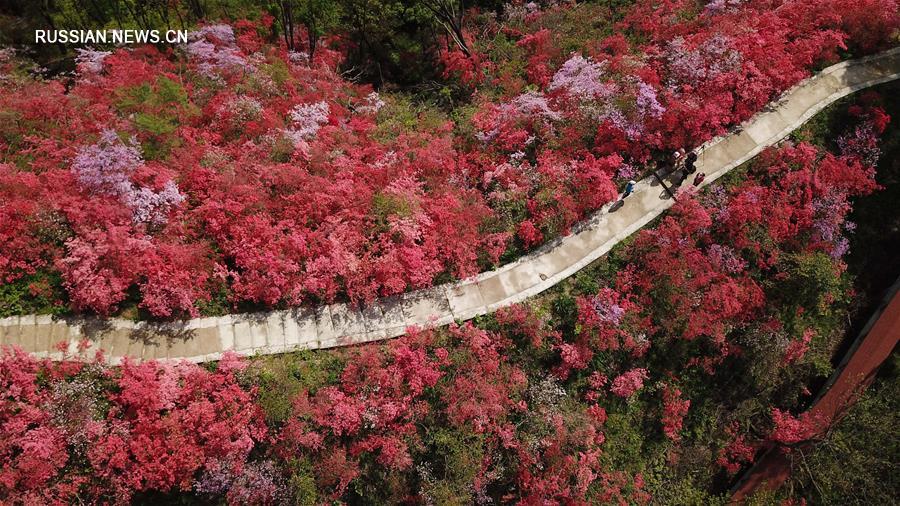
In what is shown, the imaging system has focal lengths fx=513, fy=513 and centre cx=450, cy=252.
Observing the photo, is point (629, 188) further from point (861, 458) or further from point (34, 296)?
point (34, 296)

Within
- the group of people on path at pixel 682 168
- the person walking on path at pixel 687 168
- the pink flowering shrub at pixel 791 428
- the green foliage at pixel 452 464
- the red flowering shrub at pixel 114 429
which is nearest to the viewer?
the red flowering shrub at pixel 114 429

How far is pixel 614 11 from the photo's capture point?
30703 mm

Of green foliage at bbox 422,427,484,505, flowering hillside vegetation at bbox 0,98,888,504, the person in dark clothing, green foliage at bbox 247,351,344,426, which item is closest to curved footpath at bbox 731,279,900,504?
flowering hillside vegetation at bbox 0,98,888,504

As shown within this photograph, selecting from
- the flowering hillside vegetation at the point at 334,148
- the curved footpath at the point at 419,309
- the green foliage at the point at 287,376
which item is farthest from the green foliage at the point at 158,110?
the green foliage at the point at 287,376

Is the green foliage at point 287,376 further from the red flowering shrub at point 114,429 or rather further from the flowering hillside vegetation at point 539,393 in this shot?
the red flowering shrub at point 114,429

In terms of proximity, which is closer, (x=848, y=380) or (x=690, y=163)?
(x=690, y=163)

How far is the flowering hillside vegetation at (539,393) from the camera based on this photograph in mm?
16781

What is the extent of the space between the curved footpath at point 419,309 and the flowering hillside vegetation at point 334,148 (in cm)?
60

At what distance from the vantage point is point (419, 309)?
20500 mm

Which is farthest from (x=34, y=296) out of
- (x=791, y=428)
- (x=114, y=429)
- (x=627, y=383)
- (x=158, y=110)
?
(x=791, y=428)

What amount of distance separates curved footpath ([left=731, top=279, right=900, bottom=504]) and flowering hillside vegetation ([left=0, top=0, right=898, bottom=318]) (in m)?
12.5

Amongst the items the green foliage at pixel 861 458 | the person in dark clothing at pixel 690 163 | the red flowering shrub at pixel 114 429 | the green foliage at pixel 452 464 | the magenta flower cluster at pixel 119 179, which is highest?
the magenta flower cluster at pixel 119 179

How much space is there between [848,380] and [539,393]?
16.6m

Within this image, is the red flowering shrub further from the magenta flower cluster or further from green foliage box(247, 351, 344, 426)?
the magenta flower cluster
